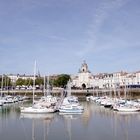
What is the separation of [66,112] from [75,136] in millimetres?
14849

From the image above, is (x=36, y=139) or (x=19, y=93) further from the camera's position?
(x=19, y=93)

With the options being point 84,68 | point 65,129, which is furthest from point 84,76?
point 65,129

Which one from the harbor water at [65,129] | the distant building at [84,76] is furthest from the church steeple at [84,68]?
the harbor water at [65,129]

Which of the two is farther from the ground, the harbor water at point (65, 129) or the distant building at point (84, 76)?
the distant building at point (84, 76)

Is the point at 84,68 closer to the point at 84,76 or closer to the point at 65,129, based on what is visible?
the point at 84,76

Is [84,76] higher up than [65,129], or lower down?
higher up

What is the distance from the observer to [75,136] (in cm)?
2420

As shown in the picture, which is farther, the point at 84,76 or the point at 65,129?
the point at 84,76

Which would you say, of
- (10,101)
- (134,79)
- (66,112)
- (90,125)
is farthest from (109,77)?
(90,125)

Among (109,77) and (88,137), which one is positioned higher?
(109,77)

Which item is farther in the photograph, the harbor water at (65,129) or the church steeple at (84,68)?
the church steeple at (84,68)

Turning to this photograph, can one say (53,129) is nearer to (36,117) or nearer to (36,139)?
(36,139)

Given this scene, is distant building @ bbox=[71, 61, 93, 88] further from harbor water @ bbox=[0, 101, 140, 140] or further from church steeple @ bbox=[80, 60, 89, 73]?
harbor water @ bbox=[0, 101, 140, 140]

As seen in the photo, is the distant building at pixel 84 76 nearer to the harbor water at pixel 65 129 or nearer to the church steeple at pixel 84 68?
the church steeple at pixel 84 68
